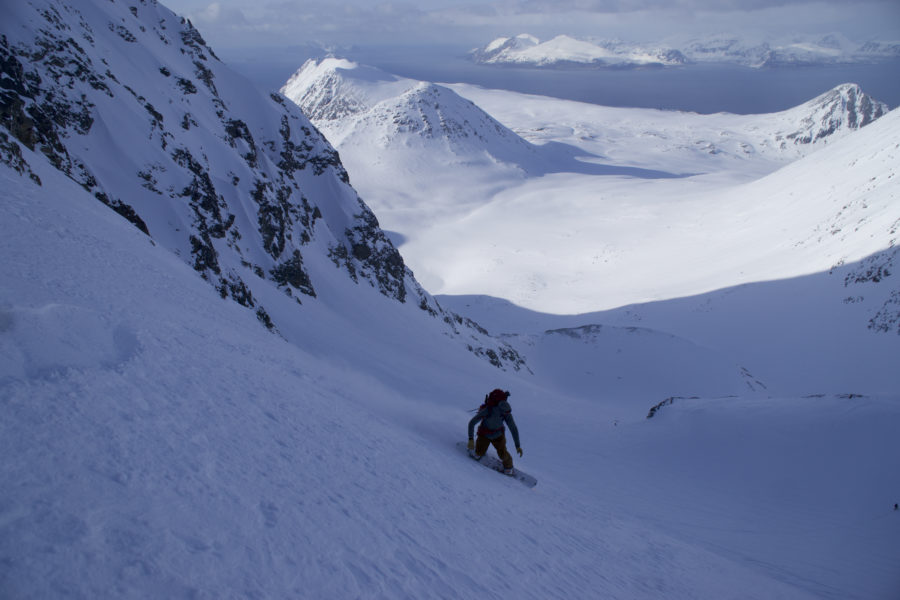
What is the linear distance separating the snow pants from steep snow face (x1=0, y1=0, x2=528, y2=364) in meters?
9.44

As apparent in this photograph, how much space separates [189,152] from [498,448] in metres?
21.3

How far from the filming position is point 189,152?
22.5 meters

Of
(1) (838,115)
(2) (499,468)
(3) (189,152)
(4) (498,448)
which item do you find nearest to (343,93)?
(3) (189,152)

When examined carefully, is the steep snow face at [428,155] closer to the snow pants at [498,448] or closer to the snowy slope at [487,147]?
the snowy slope at [487,147]

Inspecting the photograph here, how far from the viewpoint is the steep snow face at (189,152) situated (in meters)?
17.5

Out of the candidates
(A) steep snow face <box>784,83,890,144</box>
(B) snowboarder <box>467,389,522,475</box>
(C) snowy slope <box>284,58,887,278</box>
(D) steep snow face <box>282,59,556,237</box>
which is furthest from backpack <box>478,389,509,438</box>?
(A) steep snow face <box>784,83,890,144</box>

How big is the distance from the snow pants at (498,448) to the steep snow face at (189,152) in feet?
31.0

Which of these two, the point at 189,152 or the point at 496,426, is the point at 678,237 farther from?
the point at 496,426

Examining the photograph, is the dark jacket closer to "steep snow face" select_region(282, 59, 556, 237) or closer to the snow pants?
the snow pants

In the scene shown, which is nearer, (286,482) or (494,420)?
(286,482)

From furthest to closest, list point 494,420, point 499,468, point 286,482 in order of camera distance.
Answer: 1. point 499,468
2. point 494,420
3. point 286,482

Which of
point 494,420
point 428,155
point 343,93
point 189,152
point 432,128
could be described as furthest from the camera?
point 343,93

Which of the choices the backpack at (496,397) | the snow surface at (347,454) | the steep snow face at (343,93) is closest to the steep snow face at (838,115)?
the steep snow face at (343,93)

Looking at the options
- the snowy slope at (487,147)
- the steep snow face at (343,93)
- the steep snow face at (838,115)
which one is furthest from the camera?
the steep snow face at (343,93)
